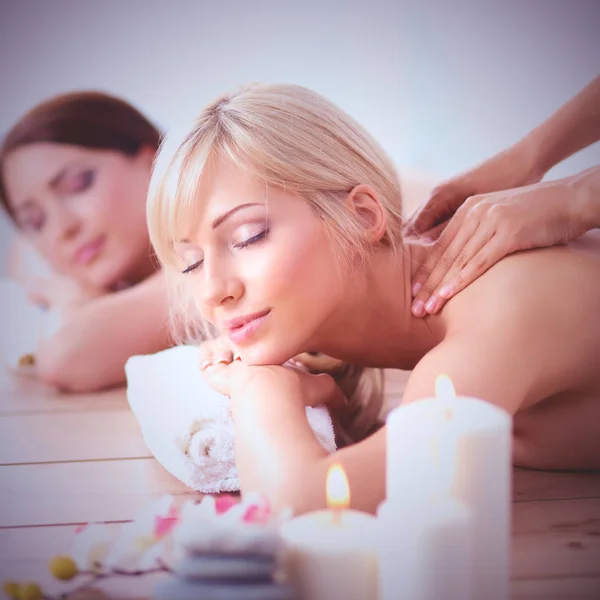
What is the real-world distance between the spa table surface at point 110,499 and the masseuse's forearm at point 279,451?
0.74 ft

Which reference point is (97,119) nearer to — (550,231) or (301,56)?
(301,56)

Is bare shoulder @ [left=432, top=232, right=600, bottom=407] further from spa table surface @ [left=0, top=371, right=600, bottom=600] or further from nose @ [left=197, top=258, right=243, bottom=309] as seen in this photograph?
nose @ [left=197, top=258, right=243, bottom=309]

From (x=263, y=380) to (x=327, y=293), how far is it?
0.81ft

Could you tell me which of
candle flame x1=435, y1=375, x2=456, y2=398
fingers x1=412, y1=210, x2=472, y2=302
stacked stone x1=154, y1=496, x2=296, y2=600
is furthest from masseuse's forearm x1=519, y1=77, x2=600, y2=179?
stacked stone x1=154, y1=496, x2=296, y2=600

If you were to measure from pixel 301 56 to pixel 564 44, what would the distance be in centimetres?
127

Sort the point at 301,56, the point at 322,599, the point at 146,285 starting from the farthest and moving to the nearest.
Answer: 1. the point at 301,56
2. the point at 146,285
3. the point at 322,599

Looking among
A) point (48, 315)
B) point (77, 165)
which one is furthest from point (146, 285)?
point (77, 165)

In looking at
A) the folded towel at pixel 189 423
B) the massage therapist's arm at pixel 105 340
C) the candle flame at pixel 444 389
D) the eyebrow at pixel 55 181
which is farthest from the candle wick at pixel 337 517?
the eyebrow at pixel 55 181

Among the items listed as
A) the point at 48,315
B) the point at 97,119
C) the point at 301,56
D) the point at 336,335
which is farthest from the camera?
the point at 301,56

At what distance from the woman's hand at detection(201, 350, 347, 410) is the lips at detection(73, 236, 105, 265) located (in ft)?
5.34

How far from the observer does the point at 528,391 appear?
1.31 m

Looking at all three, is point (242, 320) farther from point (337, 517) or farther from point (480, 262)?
point (337, 517)

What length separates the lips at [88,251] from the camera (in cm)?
323

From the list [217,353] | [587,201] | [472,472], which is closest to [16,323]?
[217,353]
